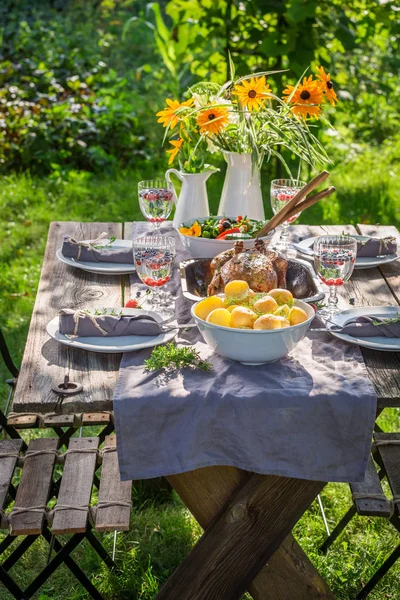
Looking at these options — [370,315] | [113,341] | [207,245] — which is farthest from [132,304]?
[370,315]

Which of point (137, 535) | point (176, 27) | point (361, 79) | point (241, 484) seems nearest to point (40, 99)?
point (176, 27)

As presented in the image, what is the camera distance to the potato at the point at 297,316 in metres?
2.09

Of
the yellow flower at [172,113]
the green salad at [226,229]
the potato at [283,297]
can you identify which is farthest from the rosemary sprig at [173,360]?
the yellow flower at [172,113]

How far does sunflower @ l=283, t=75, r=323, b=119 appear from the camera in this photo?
289 cm

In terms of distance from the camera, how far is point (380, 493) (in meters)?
2.39

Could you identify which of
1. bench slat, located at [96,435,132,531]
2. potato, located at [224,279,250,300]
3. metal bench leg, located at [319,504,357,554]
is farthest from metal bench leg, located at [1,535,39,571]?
metal bench leg, located at [319,504,357,554]

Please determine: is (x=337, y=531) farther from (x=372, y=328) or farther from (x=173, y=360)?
(x=173, y=360)

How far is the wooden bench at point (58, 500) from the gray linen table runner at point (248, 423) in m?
0.33

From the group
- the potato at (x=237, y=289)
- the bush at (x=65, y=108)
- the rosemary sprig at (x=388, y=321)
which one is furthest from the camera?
the bush at (x=65, y=108)

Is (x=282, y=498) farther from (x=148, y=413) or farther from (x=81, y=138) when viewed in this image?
(x=81, y=138)

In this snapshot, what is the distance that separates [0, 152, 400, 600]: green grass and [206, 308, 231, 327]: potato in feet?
3.84

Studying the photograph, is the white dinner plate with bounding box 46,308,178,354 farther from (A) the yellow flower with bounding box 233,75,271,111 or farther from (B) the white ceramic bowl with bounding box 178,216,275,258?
(A) the yellow flower with bounding box 233,75,271,111

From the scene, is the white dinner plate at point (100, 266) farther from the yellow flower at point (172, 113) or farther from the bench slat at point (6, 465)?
the bench slat at point (6, 465)

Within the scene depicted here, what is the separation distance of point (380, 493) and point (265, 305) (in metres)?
0.73
